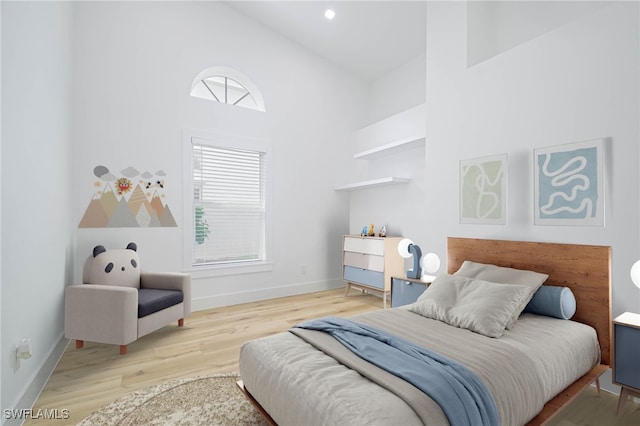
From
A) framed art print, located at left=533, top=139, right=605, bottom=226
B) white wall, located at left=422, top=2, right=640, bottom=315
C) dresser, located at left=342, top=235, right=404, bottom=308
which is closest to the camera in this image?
white wall, located at left=422, top=2, right=640, bottom=315

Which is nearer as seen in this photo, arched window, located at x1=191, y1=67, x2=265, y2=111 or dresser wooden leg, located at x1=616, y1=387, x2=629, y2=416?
dresser wooden leg, located at x1=616, y1=387, x2=629, y2=416

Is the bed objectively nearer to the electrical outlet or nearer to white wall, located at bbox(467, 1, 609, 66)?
the electrical outlet

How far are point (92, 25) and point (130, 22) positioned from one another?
389 millimetres

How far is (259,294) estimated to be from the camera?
4641 millimetres

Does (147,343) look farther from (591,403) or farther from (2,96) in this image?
(591,403)

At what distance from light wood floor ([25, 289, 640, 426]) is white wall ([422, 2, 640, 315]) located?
0.84 m

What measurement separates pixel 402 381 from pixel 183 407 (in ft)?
4.69

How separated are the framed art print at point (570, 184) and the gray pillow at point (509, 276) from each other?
1.55 ft

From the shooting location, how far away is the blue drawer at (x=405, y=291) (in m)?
3.18

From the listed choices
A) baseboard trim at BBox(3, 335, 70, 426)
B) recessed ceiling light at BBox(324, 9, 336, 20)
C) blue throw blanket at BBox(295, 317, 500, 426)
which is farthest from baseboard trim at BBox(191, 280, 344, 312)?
recessed ceiling light at BBox(324, 9, 336, 20)

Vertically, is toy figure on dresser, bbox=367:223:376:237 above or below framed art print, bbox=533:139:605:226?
below

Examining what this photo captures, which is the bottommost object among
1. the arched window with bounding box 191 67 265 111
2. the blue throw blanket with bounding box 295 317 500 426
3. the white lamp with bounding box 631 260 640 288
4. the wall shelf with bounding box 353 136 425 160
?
the blue throw blanket with bounding box 295 317 500 426

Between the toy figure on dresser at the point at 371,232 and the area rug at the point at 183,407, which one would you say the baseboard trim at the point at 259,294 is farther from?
the area rug at the point at 183,407

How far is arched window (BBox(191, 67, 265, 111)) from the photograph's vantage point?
4.35 m
